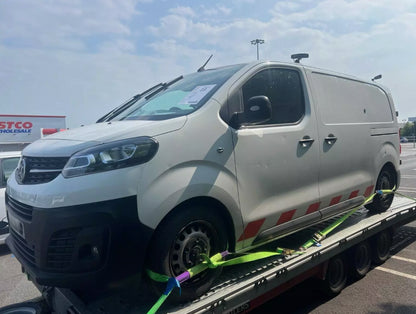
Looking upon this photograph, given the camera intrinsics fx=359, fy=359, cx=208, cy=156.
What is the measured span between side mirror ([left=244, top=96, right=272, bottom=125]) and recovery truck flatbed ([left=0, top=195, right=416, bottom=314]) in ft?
4.15

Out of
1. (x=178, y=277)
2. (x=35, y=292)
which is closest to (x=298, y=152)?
(x=178, y=277)

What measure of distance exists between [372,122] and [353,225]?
53.9 inches

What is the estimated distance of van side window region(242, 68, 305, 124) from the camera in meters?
3.18

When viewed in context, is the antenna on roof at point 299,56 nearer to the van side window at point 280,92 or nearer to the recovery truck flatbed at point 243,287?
the van side window at point 280,92

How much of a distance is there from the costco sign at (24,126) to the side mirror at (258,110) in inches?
704

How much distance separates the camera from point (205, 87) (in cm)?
303

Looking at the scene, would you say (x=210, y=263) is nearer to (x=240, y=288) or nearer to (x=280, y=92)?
(x=240, y=288)

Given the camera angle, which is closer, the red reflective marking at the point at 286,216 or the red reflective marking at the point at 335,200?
the red reflective marking at the point at 286,216

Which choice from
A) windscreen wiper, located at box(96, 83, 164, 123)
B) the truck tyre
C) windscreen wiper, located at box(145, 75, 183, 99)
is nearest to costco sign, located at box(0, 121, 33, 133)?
windscreen wiper, located at box(96, 83, 164, 123)

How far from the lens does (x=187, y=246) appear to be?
8.33ft

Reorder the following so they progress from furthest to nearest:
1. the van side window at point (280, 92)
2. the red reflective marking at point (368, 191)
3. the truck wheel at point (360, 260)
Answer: the red reflective marking at point (368, 191) < the truck wheel at point (360, 260) < the van side window at point (280, 92)

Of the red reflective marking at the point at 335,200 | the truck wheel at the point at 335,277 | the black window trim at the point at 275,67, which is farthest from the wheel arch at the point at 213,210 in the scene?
the truck wheel at the point at 335,277

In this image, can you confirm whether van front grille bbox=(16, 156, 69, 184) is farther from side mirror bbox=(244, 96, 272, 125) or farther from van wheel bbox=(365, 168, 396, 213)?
van wheel bbox=(365, 168, 396, 213)

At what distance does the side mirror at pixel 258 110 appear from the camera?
2859mm
